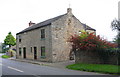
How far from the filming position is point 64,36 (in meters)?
23.8

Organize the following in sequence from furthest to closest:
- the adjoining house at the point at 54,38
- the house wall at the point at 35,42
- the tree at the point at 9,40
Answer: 1. the tree at the point at 9,40
2. the house wall at the point at 35,42
3. the adjoining house at the point at 54,38

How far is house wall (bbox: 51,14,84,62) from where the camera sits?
22234 millimetres

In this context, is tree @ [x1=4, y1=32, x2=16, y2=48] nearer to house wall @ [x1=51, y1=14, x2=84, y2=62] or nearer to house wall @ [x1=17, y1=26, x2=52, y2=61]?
house wall @ [x1=17, y1=26, x2=52, y2=61]

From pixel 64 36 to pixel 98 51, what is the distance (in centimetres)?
809

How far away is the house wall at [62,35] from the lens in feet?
72.9

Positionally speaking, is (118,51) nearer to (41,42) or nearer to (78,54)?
(78,54)

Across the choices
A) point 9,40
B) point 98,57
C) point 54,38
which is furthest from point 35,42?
point 9,40

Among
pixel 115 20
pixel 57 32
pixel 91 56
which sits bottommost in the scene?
pixel 91 56

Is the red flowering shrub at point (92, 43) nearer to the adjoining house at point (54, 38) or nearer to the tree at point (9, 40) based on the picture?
the adjoining house at point (54, 38)

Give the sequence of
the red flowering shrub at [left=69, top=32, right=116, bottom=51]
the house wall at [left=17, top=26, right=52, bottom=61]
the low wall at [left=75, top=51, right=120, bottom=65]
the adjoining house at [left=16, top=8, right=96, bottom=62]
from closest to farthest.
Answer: the low wall at [left=75, top=51, right=120, bottom=65], the red flowering shrub at [left=69, top=32, right=116, bottom=51], the adjoining house at [left=16, top=8, right=96, bottom=62], the house wall at [left=17, top=26, right=52, bottom=61]

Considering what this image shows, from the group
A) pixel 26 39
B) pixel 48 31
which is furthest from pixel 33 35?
pixel 48 31

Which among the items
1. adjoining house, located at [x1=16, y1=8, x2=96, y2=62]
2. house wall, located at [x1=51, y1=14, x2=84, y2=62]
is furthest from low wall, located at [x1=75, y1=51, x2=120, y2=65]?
house wall, located at [x1=51, y1=14, x2=84, y2=62]

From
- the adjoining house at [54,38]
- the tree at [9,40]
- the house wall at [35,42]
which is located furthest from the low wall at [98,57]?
Answer: the tree at [9,40]

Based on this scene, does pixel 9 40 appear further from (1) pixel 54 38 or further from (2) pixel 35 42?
(1) pixel 54 38
